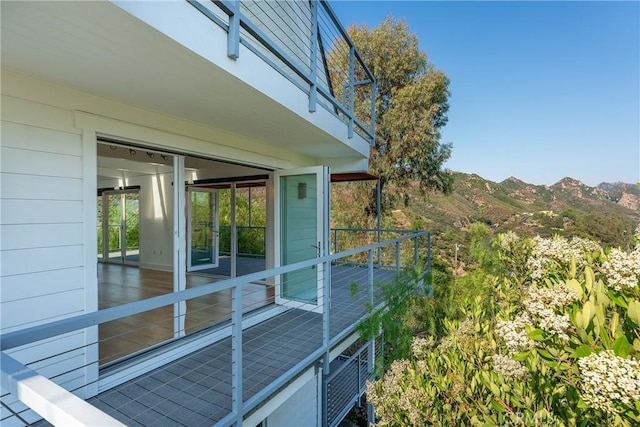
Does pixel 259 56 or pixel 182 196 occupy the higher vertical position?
pixel 259 56

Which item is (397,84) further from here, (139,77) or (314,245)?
(139,77)

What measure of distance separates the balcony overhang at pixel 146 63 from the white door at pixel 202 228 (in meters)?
4.98

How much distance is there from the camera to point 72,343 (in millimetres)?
2619

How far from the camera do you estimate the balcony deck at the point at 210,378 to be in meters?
2.49

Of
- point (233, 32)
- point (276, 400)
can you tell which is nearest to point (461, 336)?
point (276, 400)

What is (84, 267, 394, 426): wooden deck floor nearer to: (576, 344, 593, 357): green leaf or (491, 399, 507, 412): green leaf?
(491, 399, 507, 412): green leaf

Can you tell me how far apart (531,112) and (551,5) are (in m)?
6.61

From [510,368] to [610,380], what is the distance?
2.41 feet

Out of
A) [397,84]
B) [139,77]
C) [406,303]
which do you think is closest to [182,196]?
[139,77]

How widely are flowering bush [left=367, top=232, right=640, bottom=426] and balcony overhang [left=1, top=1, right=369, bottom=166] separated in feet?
7.54

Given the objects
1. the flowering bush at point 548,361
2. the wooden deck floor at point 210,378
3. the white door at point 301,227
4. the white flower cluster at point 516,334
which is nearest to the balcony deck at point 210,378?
the wooden deck floor at point 210,378

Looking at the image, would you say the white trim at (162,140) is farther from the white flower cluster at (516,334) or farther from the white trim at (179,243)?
the white flower cluster at (516,334)

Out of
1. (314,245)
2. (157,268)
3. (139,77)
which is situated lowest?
(157,268)

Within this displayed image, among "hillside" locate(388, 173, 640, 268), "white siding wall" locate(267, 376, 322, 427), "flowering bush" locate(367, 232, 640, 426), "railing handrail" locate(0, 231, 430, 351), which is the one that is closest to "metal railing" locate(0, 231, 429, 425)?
"railing handrail" locate(0, 231, 430, 351)
